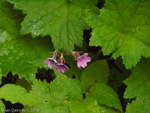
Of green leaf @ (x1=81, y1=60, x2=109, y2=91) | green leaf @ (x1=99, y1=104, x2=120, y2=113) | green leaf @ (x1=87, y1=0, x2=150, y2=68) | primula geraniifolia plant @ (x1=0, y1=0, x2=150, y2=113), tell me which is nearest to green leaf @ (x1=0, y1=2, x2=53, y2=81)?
primula geraniifolia plant @ (x1=0, y1=0, x2=150, y2=113)

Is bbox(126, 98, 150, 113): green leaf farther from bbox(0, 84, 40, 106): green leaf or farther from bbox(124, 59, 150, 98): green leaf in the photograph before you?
bbox(0, 84, 40, 106): green leaf

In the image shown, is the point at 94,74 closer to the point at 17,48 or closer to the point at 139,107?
the point at 139,107

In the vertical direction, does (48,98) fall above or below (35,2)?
below

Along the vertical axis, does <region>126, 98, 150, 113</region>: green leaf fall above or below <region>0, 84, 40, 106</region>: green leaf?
below

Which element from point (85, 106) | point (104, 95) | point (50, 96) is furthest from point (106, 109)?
point (50, 96)

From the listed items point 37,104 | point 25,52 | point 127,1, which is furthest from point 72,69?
point 127,1

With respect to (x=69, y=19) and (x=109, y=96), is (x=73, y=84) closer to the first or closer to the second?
(x=109, y=96)
